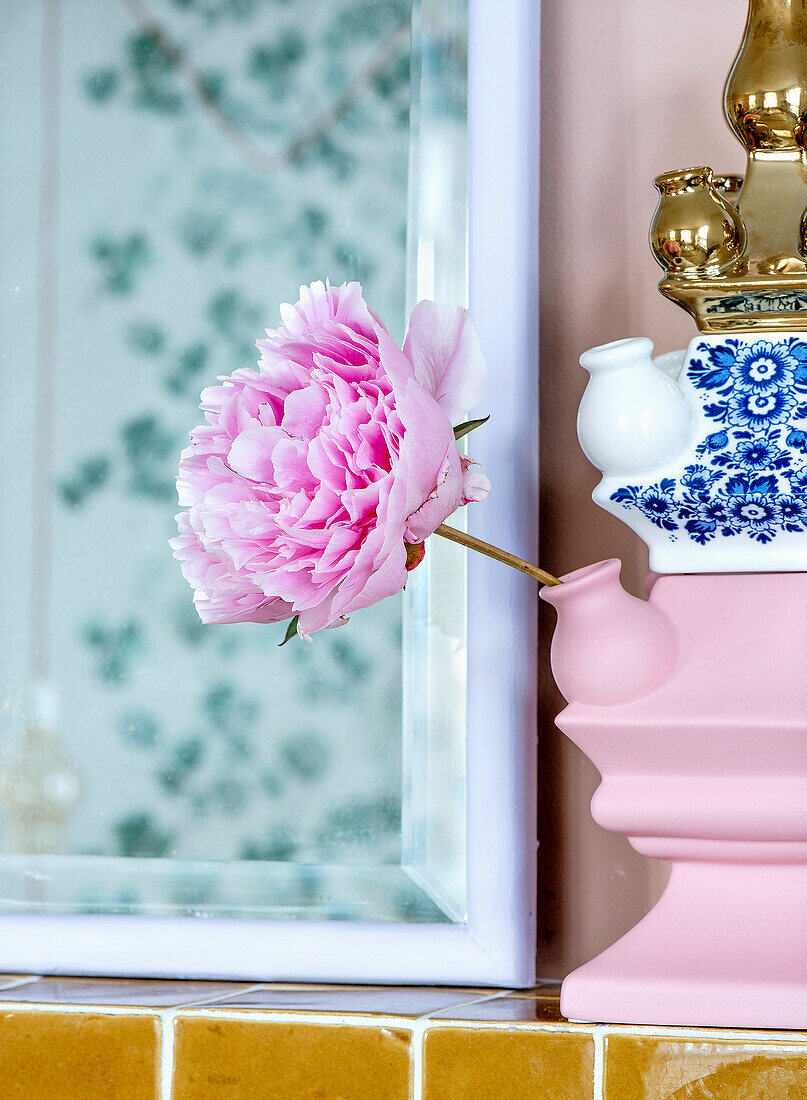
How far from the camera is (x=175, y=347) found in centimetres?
59

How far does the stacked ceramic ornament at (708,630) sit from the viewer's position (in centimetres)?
43

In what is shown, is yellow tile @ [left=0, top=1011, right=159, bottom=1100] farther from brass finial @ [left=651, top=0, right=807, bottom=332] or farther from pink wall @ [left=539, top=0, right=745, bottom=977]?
brass finial @ [left=651, top=0, right=807, bottom=332]

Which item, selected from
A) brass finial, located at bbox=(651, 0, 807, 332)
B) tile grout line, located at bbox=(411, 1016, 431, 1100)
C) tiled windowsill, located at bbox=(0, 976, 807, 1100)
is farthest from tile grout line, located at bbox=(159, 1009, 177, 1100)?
brass finial, located at bbox=(651, 0, 807, 332)

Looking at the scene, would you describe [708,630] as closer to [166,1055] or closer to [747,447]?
[747,447]

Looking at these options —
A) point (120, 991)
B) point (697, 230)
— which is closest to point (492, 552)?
point (697, 230)

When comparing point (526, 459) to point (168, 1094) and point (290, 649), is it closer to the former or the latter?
point (290, 649)

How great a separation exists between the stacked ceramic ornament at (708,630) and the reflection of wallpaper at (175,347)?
0.49ft

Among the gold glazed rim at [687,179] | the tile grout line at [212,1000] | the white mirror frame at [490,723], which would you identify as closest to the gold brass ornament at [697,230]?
the gold glazed rim at [687,179]

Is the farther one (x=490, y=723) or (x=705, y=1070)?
(x=490, y=723)

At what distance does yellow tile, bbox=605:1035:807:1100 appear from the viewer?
39 cm

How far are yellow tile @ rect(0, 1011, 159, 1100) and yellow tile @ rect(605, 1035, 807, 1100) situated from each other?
7.5 inches

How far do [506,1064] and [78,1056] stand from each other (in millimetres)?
181

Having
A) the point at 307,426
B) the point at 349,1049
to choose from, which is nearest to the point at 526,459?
the point at 307,426

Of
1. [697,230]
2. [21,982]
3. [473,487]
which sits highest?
[697,230]
